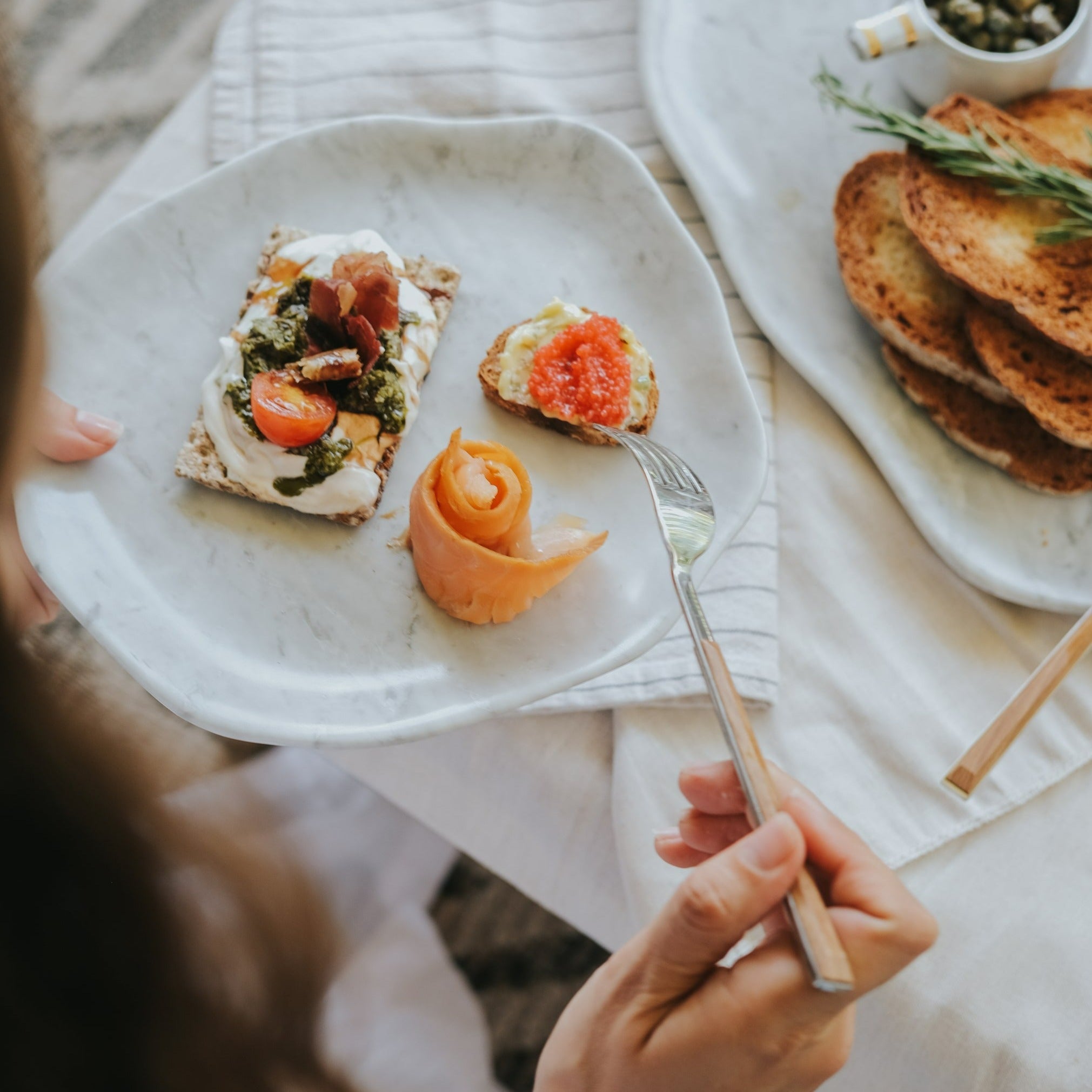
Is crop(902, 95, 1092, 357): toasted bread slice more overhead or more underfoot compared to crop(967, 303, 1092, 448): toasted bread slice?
more overhead

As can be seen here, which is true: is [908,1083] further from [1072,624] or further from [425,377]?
[425,377]

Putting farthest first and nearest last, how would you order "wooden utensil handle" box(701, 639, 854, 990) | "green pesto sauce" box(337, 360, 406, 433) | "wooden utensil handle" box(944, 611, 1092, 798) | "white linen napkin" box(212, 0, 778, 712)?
"white linen napkin" box(212, 0, 778, 712), "green pesto sauce" box(337, 360, 406, 433), "wooden utensil handle" box(944, 611, 1092, 798), "wooden utensil handle" box(701, 639, 854, 990)

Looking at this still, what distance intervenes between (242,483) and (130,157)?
225cm

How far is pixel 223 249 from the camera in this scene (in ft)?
5.61

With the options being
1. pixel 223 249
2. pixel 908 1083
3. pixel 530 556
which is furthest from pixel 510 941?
pixel 223 249

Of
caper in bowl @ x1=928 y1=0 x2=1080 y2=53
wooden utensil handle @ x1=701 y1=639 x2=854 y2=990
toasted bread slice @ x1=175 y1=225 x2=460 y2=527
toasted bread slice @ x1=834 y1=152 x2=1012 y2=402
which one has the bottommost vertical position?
toasted bread slice @ x1=175 y1=225 x2=460 y2=527

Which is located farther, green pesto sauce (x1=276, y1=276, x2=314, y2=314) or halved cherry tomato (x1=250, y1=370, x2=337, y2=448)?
green pesto sauce (x1=276, y1=276, x2=314, y2=314)

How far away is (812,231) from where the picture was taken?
5.91 ft

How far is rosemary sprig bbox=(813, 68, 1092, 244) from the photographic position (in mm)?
1558

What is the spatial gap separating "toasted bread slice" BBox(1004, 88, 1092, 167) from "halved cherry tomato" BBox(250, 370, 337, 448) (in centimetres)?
148

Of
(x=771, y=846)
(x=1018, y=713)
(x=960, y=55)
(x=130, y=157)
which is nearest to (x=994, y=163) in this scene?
(x=960, y=55)

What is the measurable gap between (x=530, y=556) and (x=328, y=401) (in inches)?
17.3

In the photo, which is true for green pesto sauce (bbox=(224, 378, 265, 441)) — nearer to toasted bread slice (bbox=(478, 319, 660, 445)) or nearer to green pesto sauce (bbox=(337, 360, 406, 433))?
green pesto sauce (bbox=(337, 360, 406, 433))

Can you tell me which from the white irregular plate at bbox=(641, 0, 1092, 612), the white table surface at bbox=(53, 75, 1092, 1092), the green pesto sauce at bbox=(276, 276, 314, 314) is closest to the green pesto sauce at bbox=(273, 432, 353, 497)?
the green pesto sauce at bbox=(276, 276, 314, 314)
